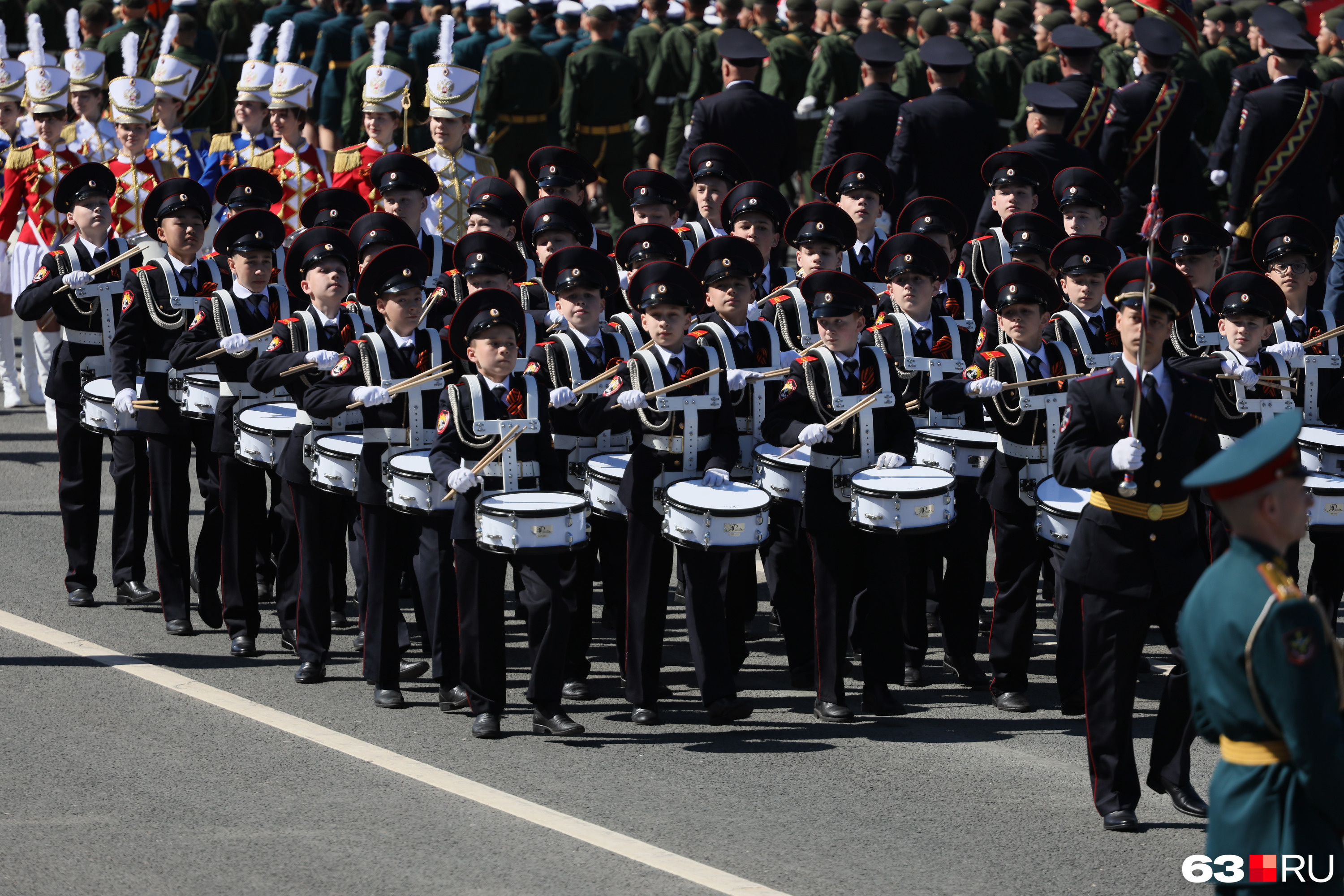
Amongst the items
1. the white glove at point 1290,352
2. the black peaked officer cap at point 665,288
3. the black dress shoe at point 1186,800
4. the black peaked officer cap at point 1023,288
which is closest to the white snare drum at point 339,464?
the black peaked officer cap at point 665,288

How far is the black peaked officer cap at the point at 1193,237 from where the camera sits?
1007cm

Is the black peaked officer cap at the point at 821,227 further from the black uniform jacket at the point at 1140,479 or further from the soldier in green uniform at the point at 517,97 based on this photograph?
the soldier in green uniform at the point at 517,97

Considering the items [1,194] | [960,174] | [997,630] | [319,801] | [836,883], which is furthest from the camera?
[1,194]

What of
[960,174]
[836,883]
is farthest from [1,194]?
[836,883]

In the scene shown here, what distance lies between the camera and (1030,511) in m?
8.76

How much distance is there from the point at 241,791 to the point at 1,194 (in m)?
8.64

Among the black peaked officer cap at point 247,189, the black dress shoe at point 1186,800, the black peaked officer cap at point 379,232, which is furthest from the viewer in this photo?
the black peaked officer cap at point 247,189

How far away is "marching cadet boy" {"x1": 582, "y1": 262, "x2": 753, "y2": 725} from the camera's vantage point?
27.0 feet

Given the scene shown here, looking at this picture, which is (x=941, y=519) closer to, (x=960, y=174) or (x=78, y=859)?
(x=78, y=859)

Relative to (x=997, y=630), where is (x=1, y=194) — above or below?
above

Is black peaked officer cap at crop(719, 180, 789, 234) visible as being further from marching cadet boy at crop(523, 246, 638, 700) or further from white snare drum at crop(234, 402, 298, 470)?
white snare drum at crop(234, 402, 298, 470)

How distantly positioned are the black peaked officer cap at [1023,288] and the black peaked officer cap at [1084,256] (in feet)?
1.20

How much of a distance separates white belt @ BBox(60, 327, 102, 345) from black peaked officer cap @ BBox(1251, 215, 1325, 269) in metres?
5.93

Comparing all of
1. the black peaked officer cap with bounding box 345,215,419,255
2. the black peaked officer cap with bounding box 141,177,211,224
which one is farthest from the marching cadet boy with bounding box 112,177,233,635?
the black peaked officer cap with bounding box 345,215,419,255
